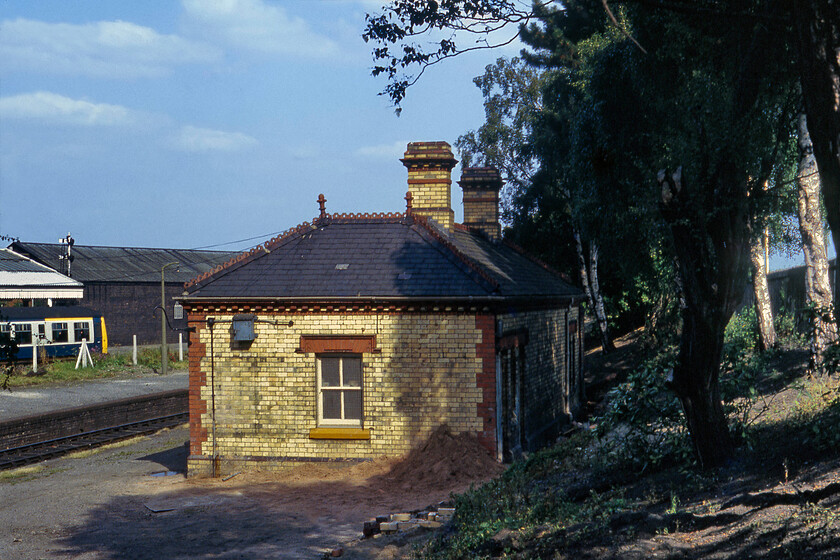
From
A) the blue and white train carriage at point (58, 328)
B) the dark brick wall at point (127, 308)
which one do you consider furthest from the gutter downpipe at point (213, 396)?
the dark brick wall at point (127, 308)

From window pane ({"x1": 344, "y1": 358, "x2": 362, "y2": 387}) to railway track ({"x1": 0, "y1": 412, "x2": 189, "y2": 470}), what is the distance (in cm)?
985

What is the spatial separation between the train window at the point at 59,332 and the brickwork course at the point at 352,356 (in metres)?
25.5

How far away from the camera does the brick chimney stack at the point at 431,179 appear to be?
57.4 feet

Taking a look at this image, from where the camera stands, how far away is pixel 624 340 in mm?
32969

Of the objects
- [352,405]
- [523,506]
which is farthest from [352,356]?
→ [523,506]

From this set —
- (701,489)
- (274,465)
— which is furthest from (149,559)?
(701,489)

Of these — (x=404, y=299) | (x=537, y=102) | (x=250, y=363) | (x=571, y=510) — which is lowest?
(x=571, y=510)

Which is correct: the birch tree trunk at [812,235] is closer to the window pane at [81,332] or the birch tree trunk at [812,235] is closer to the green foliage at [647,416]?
the green foliage at [647,416]

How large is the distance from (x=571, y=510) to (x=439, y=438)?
6367 millimetres

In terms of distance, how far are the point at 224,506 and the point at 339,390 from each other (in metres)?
3.32

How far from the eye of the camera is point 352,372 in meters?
15.2

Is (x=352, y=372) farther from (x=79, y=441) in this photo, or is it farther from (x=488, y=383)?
(x=79, y=441)

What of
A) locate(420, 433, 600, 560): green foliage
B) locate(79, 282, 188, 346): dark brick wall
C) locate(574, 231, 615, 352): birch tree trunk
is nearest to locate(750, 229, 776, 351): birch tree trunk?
locate(420, 433, 600, 560): green foliage

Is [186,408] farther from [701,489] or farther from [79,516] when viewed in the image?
[701,489]
